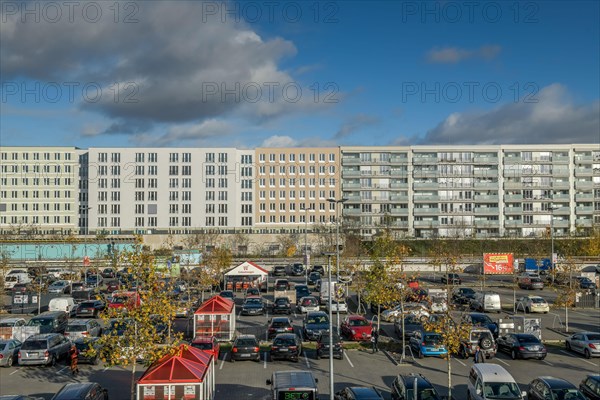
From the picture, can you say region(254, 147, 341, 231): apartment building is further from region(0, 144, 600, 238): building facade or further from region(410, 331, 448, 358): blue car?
region(410, 331, 448, 358): blue car

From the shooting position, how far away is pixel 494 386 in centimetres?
2025

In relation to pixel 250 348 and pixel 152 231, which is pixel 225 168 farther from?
pixel 250 348

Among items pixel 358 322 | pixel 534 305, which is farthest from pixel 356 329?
pixel 534 305

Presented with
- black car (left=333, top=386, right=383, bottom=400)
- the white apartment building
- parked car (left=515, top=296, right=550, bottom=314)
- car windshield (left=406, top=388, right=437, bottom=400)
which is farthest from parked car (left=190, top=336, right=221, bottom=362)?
the white apartment building

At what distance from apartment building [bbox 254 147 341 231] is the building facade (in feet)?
0.54

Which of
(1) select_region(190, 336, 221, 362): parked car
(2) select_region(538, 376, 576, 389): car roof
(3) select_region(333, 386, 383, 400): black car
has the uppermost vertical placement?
(3) select_region(333, 386, 383, 400): black car

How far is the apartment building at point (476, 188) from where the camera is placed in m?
99.9

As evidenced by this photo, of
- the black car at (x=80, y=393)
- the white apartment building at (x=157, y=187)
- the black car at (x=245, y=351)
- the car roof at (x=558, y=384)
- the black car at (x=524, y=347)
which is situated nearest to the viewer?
the black car at (x=80, y=393)

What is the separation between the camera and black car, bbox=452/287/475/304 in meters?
46.7

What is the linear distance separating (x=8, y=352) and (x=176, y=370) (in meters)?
13.7

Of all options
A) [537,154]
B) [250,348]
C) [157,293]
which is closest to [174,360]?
[157,293]

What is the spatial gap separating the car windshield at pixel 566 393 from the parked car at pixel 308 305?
2496cm

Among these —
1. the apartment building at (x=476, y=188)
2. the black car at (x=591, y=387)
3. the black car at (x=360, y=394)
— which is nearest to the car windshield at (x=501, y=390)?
Result: the black car at (x=591, y=387)

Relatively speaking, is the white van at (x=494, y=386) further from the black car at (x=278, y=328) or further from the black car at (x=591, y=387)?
the black car at (x=278, y=328)
